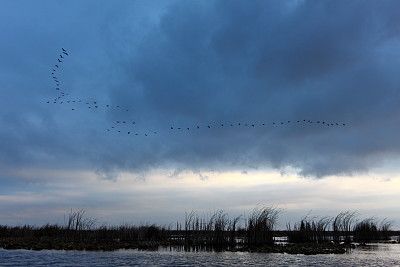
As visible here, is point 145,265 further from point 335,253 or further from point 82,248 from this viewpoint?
point 335,253

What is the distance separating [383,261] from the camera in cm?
2481

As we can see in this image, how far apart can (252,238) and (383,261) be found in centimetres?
1528

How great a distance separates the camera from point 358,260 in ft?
83.3

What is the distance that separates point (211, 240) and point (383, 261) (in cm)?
1782

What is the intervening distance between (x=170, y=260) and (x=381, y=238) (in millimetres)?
42053

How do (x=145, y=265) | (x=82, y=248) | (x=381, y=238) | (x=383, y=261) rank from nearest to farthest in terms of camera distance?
(x=145, y=265), (x=383, y=261), (x=82, y=248), (x=381, y=238)

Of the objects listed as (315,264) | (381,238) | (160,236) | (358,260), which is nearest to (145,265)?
(315,264)

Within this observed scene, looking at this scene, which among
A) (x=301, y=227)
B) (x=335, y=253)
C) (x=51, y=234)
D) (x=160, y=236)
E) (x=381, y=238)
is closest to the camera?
(x=335, y=253)

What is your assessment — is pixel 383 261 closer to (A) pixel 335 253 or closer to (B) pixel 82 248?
(A) pixel 335 253

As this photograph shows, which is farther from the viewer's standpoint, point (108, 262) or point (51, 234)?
point (51, 234)

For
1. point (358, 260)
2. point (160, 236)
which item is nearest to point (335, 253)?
point (358, 260)

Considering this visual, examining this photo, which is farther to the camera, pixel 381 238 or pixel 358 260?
pixel 381 238

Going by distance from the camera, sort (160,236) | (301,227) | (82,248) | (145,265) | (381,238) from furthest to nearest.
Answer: (381,238)
(160,236)
(301,227)
(82,248)
(145,265)

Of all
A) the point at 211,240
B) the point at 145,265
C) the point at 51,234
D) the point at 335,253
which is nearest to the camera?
the point at 145,265
